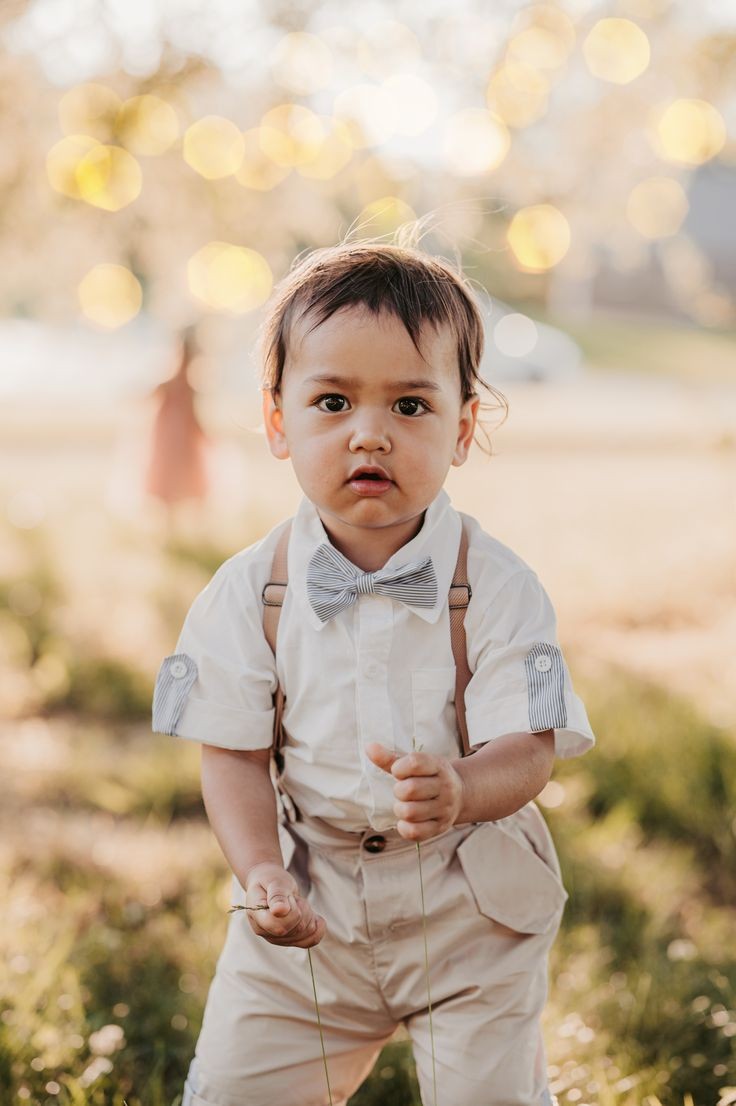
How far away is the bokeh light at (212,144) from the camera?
13.6 ft

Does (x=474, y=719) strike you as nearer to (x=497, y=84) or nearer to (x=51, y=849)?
(x=51, y=849)

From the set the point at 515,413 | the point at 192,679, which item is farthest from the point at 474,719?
the point at 515,413

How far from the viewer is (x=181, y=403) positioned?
18.8 feet

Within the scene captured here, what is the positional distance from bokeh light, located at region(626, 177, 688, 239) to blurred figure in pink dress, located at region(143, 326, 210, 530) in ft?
7.27

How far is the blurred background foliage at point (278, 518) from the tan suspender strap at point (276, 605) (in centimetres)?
57

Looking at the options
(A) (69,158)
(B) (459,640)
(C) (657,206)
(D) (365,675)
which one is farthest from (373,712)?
(C) (657,206)

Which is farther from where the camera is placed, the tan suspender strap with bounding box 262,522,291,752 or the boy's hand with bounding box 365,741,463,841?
the tan suspender strap with bounding box 262,522,291,752

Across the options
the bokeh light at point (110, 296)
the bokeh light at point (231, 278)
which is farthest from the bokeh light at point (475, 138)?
the bokeh light at point (110, 296)

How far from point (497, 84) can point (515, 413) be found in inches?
403

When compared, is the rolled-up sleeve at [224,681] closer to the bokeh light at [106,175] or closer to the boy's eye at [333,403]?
the boy's eye at [333,403]

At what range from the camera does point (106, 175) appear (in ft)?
13.6

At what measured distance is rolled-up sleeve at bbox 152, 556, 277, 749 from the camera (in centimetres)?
172

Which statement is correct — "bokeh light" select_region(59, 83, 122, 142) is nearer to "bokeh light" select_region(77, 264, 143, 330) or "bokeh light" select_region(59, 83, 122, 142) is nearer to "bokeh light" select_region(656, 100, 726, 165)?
"bokeh light" select_region(77, 264, 143, 330)

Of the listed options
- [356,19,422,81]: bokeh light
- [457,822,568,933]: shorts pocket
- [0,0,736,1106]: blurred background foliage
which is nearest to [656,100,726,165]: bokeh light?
[0,0,736,1106]: blurred background foliage
